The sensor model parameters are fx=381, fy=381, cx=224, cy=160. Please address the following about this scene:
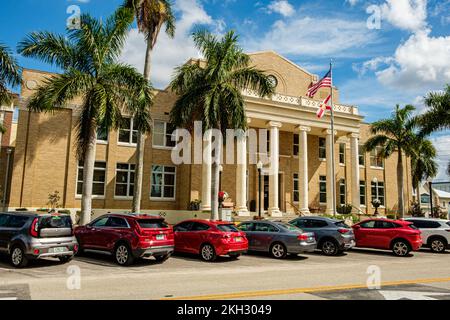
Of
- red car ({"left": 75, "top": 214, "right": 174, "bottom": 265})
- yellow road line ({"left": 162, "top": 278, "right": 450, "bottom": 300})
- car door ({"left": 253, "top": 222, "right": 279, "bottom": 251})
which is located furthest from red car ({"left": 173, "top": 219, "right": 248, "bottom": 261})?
yellow road line ({"left": 162, "top": 278, "right": 450, "bottom": 300})

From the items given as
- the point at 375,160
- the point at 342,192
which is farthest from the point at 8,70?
the point at 375,160

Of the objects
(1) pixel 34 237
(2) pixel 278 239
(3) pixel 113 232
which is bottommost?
(2) pixel 278 239

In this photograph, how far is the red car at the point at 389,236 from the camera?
52.1ft

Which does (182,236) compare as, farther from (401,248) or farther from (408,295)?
(401,248)

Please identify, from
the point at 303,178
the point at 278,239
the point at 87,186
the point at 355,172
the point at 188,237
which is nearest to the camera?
the point at 188,237

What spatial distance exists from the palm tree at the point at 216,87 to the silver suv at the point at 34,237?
9274 millimetres

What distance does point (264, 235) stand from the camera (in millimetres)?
15023

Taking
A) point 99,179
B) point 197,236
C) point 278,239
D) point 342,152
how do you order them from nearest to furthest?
point 197,236 < point 278,239 < point 99,179 < point 342,152

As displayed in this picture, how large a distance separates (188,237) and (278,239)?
3.46 metres

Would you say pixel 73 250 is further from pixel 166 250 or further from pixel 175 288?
pixel 175 288

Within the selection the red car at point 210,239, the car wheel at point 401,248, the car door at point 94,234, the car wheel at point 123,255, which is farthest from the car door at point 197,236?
the car wheel at point 401,248
